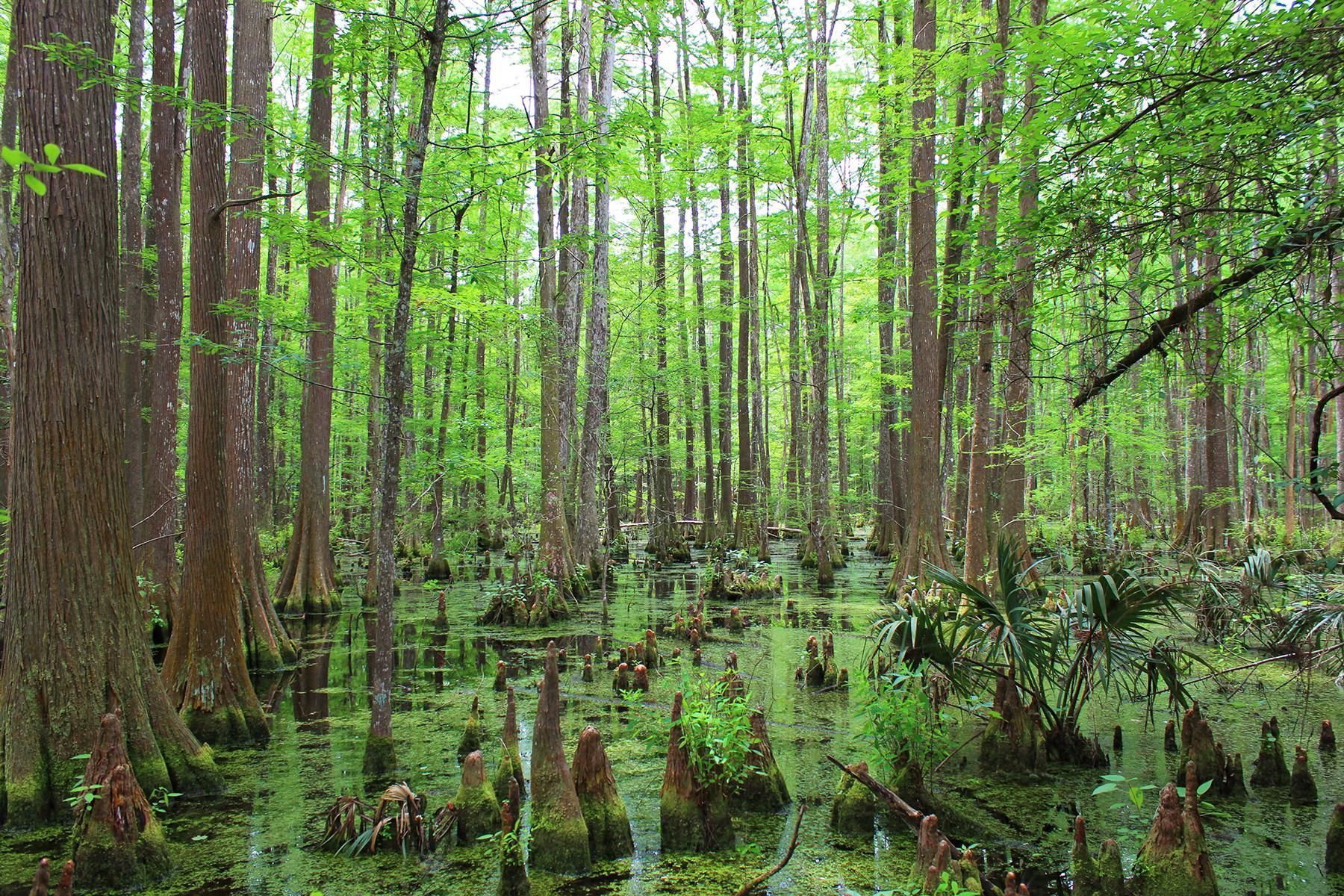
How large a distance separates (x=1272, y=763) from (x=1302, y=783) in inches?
9.3

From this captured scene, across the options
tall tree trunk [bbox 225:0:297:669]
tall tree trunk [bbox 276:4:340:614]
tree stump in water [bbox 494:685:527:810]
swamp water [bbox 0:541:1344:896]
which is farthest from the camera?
tall tree trunk [bbox 276:4:340:614]

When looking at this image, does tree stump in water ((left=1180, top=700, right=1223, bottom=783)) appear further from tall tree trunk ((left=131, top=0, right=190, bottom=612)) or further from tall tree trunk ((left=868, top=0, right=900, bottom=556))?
tall tree trunk ((left=131, top=0, right=190, bottom=612))

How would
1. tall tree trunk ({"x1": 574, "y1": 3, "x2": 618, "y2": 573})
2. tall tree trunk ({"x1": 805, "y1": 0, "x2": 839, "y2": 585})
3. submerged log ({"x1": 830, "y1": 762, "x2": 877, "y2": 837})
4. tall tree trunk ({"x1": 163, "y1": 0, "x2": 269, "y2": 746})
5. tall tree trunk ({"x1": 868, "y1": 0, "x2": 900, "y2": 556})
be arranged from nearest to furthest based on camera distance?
submerged log ({"x1": 830, "y1": 762, "x2": 877, "y2": 837}) → tall tree trunk ({"x1": 163, "y1": 0, "x2": 269, "y2": 746}) → tall tree trunk ({"x1": 868, "y1": 0, "x2": 900, "y2": 556}) → tall tree trunk ({"x1": 574, "y1": 3, "x2": 618, "y2": 573}) → tall tree trunk ({"x1": 805, "y1": 0, "x2": 839, "y2": 585})

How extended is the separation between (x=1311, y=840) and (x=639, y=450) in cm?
1479

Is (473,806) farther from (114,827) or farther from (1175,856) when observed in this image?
(1175,856)

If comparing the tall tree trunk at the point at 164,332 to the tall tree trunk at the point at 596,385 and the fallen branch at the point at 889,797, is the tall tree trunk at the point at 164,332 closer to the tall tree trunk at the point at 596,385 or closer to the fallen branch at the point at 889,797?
the tall tree trunk at the point at 596,385

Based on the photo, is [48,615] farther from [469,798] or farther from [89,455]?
[469,798]

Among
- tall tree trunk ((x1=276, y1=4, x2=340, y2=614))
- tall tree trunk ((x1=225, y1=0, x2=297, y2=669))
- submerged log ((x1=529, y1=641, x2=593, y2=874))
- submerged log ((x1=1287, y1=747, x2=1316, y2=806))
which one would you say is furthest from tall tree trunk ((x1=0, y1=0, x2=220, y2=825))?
tall tree trunk ((x1=276, y1=4, x2=340, y2=614))

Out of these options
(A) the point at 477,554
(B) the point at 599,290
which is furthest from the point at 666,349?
(B) the point at 599,290

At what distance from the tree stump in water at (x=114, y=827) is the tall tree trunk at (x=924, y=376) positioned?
29.7 feet

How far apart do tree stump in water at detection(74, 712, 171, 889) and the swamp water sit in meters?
0.17

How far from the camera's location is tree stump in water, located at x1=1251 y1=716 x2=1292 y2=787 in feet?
16.4

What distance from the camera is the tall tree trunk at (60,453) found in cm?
438

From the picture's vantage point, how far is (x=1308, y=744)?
5961 mm
